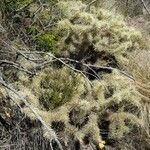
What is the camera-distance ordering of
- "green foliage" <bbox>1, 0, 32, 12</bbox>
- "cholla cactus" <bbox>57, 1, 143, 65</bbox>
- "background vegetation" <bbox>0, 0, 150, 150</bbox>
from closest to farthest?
"background vegetation" <bbox>0, 0, 150, 150</bbox> → "green foliage" <bbox>1, 0, 32, 12</bbox> → "cholla cactus" <bbox>57, 1, 143, 65</bbox>

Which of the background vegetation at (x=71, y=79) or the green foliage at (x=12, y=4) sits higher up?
the green foliage at (x=12, y=4)

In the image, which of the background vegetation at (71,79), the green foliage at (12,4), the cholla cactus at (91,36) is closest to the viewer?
the background vegetation at (71,79)

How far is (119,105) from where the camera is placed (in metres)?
5.07

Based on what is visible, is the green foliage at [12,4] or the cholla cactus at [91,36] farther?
the cholla cactus at [91,36]

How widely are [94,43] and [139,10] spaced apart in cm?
261

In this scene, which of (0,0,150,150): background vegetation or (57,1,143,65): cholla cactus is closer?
(0,0,150,150): background vegetation

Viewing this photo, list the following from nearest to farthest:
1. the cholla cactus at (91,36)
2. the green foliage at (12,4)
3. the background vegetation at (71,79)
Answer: the background vegetation at (71,79), the green foliage at (12,4), the cholla cactus at (91,36)

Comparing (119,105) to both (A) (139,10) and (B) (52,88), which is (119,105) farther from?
(A) (139,10)

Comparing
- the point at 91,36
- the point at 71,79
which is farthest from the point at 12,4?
the point at 71,79

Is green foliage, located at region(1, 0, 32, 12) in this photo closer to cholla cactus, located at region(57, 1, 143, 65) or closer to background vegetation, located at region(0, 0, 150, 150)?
background vegetation, located at region(0, 0, 150, 150)

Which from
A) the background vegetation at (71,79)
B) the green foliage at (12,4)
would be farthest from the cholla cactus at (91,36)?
the green foliage at (12,4)

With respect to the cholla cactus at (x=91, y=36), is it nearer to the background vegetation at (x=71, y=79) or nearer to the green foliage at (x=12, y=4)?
the background vegetation at (x=71, y=79)

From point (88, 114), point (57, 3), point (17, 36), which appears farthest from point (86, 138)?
point (57, 3)

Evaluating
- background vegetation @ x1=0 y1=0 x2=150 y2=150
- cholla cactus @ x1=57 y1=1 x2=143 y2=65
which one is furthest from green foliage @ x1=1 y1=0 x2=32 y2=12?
cholla cactus @ x1=57 y1=1 x2=143 y2=65
